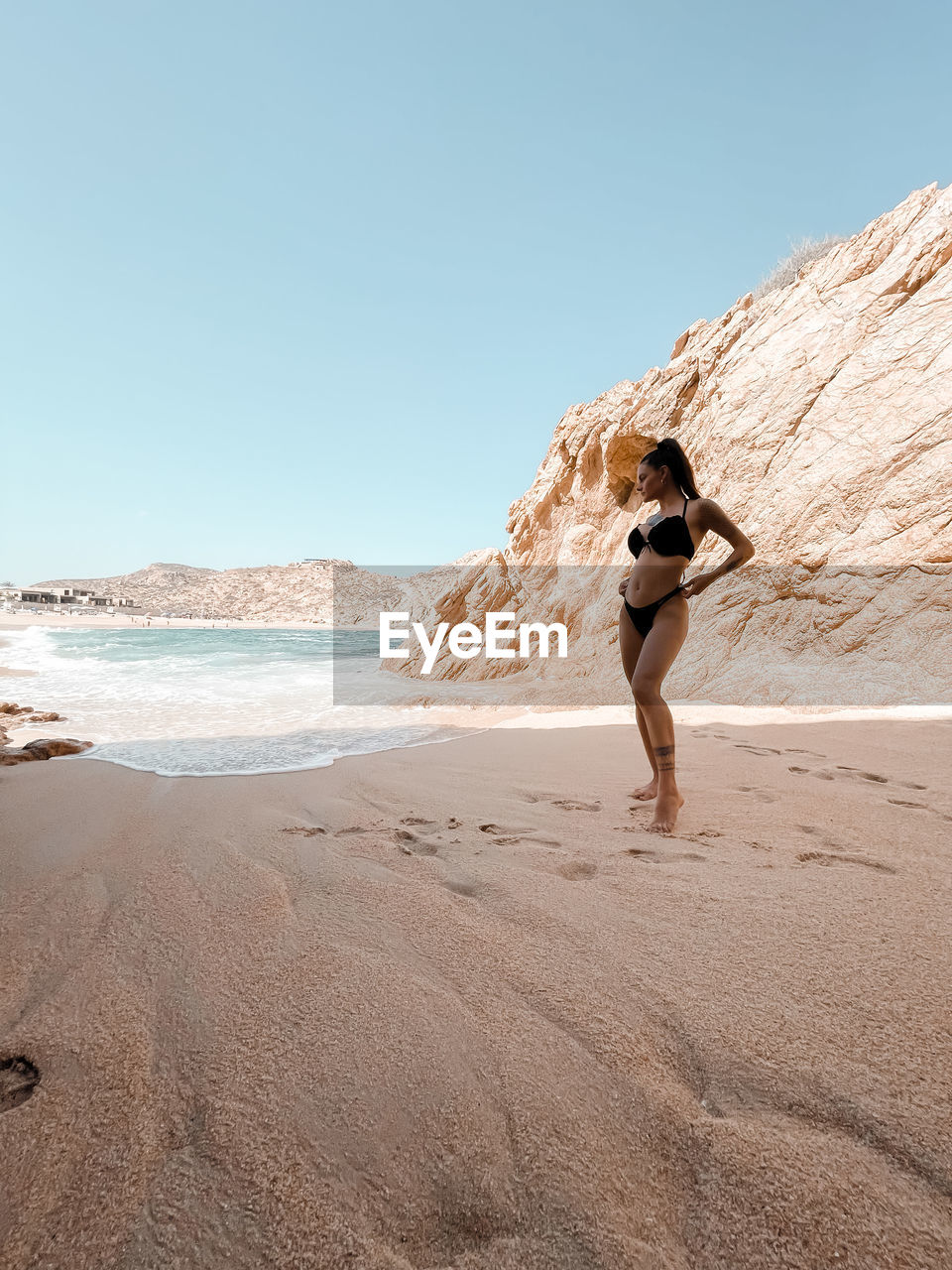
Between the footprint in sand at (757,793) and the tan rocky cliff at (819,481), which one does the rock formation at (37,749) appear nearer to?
the footprint in sand at (757,793)

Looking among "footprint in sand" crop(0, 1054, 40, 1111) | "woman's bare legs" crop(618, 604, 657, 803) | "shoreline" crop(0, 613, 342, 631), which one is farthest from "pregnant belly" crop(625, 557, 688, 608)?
"shoreline" crop(0, 613, 342, 631)

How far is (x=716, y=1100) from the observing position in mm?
846

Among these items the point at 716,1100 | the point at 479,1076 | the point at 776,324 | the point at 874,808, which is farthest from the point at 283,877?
the point at 776,324

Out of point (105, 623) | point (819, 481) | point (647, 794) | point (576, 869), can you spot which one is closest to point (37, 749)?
point (576, 869)

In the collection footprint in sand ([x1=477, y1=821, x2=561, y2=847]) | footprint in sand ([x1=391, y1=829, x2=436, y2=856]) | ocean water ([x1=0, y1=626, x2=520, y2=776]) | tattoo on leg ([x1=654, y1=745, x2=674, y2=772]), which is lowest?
ocean water ([x1=0, y1=626, x2=520, y2=776])

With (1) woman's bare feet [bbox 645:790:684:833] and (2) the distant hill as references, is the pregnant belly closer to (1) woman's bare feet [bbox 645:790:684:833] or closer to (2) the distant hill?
(1) woman's bare feet [bbox 645:790:684:833]

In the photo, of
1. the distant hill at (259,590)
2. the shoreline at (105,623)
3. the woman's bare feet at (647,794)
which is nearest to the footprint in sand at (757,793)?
the woman's bare feet at (647,794)

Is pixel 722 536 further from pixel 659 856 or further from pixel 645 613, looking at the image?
pixel 659 856

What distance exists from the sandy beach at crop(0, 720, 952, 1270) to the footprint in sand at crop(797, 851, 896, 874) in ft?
0.05

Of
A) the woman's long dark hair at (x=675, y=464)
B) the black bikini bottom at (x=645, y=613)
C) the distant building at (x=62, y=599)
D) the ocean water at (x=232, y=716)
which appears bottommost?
the ocean water at (x=232, y=716)

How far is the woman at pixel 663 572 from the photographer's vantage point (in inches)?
93.0

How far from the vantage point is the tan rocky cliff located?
553cm

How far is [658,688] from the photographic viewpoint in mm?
2354

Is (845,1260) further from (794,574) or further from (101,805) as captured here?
(794,574)
